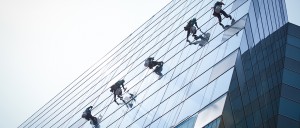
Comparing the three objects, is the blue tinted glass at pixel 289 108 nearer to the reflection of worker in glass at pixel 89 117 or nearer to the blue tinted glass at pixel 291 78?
the blue tinted glass at pixel 291 78

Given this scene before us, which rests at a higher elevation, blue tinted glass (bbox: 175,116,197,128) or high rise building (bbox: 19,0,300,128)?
high rise building (bbox: 19,0,300,128)

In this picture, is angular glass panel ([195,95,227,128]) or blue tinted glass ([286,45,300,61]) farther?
blue tinted glass ([286,45,300,61])

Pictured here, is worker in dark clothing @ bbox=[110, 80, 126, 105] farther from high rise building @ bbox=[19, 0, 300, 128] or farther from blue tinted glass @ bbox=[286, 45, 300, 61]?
blue tinted glass @ bbox=[286, 45, 300, 61]

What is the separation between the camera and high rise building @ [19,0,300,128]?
50.1 ft

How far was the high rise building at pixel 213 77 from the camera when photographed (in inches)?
602

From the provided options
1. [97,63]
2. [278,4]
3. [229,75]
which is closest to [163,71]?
[229,75]

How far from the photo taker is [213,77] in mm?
15953

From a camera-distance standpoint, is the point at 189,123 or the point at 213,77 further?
the point at 213,77

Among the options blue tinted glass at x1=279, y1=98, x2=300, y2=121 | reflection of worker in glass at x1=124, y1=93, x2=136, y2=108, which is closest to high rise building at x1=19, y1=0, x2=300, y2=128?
blue tinted glass at x1=279, y1=98, x2=300, y2=121

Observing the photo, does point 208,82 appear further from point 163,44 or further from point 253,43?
point 163,44

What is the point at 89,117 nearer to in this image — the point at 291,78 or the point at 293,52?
the point at 291,78

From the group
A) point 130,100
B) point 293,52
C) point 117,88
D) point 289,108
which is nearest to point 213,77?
point 130,100

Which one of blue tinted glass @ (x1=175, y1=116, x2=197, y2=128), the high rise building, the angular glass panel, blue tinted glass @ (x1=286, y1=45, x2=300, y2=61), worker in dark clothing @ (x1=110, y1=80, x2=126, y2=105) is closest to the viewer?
the angular glass panel

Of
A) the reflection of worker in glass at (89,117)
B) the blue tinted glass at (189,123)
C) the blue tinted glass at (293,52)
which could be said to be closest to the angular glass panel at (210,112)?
the blue tinted glass at (189,123)
